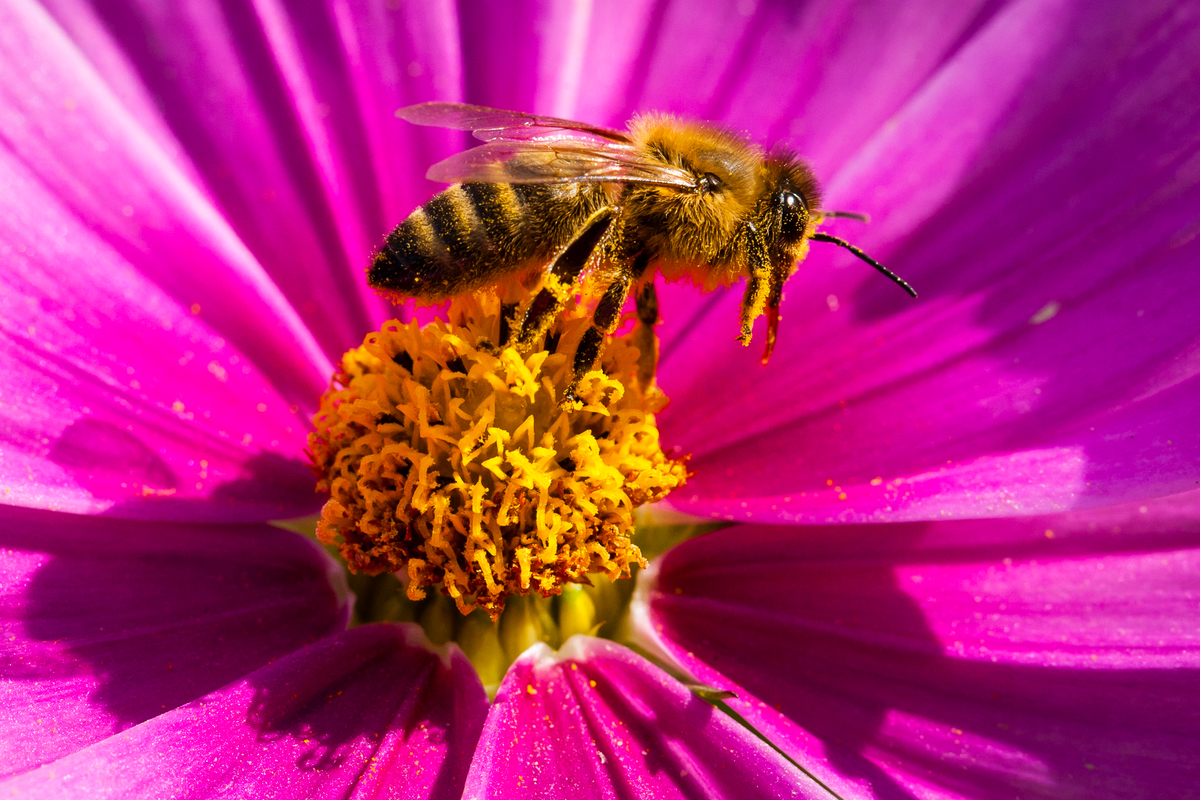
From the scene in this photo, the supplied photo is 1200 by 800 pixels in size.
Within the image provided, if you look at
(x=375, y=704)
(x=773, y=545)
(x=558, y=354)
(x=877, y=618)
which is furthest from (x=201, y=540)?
(x=877, y=618)

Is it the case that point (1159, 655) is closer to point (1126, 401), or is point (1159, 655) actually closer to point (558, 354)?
point (1126, 401)

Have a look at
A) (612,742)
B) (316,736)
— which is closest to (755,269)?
(612,742)

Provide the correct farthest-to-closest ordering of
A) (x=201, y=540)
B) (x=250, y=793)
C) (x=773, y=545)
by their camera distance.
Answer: (x=773, y=545) → (x=201, y=540) → (x=250, y=793)

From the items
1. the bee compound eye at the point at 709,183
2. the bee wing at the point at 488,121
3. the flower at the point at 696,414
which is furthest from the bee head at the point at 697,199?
the flower at the point at 696,414

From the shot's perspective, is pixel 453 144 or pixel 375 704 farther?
pixel 453 144

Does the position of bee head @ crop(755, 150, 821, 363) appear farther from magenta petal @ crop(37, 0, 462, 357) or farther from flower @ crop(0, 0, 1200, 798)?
magenta petal @ crop(37, 0, 462, 357)

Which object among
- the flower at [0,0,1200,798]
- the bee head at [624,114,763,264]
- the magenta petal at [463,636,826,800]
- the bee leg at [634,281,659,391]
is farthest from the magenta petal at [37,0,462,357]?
the magenta petal at [463,636,826,800]

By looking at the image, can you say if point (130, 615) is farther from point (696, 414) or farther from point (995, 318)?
point (995, 318)
